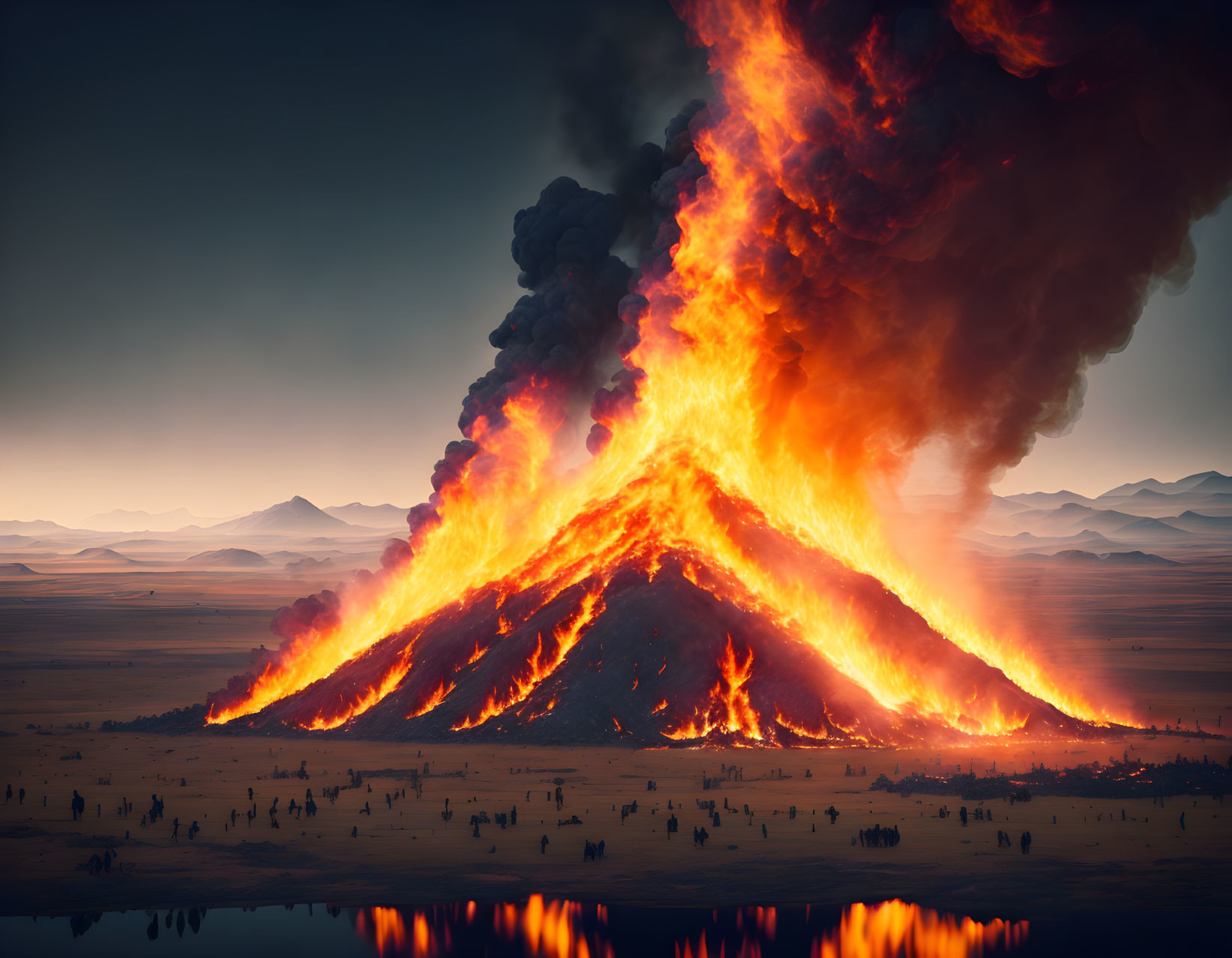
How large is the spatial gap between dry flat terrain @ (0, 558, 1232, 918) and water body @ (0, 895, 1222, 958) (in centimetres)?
135

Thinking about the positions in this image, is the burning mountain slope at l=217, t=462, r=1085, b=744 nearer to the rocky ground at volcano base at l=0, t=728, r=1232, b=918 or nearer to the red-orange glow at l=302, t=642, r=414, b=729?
the red-orange glow at l=302, t=642, r=414, b=729

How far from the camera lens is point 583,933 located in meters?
44.1

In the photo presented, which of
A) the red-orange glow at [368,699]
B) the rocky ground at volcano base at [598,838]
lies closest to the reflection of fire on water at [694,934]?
the rocky ground at volcano base at [598,838]

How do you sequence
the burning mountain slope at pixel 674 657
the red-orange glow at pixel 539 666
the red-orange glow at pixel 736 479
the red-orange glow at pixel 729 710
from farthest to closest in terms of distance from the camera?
the red-orange glow at pixel 539 666 < the red-orange glow at pixel 736 479 < the burning mountain slope at pixel 674 657 < the red-orange glow at pixel 729 710

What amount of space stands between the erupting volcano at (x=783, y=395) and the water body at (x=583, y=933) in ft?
116

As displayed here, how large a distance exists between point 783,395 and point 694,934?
193ft

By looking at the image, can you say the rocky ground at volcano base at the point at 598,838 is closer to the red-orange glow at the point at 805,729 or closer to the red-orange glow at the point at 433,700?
the red-orange glow at the point at 805,729

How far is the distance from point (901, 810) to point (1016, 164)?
5021 centimetres

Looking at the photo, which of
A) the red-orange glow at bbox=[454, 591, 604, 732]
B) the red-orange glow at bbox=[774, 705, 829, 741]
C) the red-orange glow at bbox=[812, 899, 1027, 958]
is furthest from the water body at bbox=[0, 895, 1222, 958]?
the red-orange glow at bbox=[454, 591, 604, 732]

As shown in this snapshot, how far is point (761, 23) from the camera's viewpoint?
87562 millimetres

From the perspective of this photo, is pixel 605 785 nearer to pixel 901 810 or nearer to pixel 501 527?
pixel 901 810

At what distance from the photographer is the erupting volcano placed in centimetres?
8294

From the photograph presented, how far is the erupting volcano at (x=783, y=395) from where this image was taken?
82.9 meters

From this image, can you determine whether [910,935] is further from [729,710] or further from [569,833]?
[729,710]
